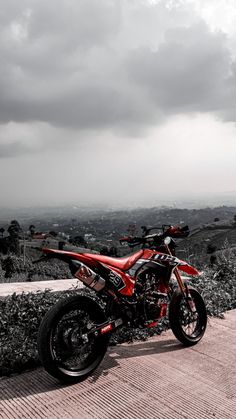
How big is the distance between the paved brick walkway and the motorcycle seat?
886mm

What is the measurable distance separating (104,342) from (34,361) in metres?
0.65

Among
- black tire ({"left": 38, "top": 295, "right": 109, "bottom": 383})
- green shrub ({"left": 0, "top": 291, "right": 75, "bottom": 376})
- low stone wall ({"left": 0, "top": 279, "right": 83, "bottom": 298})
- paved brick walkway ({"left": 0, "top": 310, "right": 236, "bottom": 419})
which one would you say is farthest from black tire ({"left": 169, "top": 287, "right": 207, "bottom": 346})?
low stone wall ({"left": 0, "top": 279, "right": 83, "bottom": 298})

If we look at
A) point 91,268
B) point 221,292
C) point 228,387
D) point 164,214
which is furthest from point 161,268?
point 164,214

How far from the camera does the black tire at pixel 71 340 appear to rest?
3.18 metres

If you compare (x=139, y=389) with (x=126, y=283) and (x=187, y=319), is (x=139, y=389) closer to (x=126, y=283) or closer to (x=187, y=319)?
(x=126, y=283)

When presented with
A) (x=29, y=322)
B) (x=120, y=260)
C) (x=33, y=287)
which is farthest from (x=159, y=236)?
(x=33, y=287)

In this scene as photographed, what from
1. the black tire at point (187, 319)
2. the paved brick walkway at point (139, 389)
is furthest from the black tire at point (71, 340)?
the black tire at point (187, 319)

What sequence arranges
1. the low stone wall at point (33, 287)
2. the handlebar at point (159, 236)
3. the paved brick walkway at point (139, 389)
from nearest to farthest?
the paved brick walkway at point (139, 389) → the handlebar at point (159, 236) → the low stone wall at point (33, 287)

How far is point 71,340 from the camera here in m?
3.38

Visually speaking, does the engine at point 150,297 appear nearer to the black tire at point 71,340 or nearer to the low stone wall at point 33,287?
the black tire at point 71,340

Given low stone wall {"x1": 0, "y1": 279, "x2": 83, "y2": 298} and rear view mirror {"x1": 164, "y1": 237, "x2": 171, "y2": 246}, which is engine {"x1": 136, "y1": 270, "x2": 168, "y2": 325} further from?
low stone wall {"x1": 0, "y1": 279, "x2": 83, "y2": 298}

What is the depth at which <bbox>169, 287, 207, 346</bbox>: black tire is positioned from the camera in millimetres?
4285

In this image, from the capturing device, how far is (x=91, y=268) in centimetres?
355

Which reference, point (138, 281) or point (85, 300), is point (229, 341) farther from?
point (85, 300)
